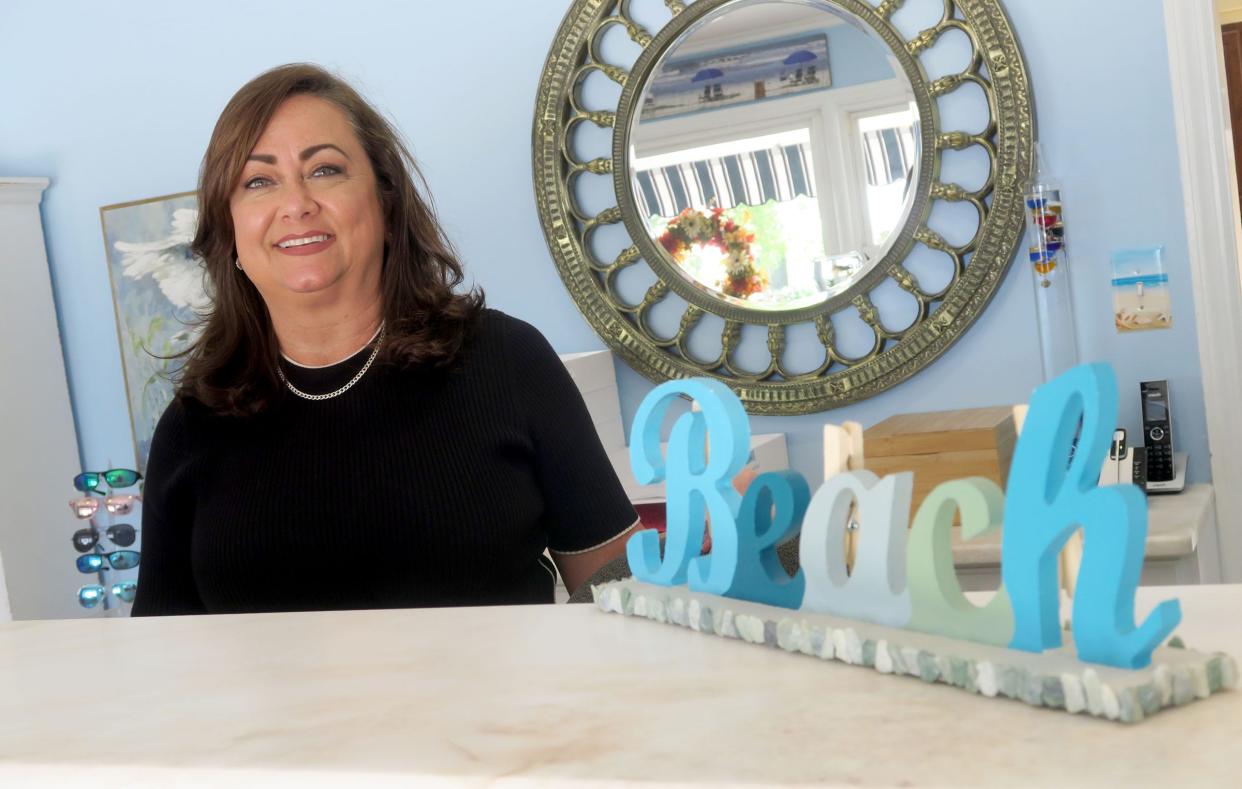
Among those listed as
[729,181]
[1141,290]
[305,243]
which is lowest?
[1141,290]

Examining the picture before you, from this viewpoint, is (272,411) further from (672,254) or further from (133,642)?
(672,254)

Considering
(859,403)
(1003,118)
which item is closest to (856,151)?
(1003,118)

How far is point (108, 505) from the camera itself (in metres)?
2.99

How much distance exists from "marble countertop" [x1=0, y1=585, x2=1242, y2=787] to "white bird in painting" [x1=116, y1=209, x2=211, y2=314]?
2605 millimetres

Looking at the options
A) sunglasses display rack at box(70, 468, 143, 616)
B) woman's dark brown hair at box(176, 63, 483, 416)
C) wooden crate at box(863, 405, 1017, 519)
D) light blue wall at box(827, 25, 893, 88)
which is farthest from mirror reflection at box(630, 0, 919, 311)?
sunglasses display rack at box(70, 468, 143, 616)

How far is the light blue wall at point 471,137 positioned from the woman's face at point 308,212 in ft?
4.27

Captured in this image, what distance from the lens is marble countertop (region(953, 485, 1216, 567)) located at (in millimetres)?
1868

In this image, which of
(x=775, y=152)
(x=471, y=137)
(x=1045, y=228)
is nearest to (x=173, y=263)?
(x=471, y=137)

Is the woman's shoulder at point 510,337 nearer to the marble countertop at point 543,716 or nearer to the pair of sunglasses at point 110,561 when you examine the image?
the marble countertop at point 543,716

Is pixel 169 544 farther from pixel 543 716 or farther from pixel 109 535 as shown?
pixel 109 535

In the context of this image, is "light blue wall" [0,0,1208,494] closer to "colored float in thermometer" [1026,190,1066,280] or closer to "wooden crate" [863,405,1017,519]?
"colored float in thermometer" [1026,190,1066,280]

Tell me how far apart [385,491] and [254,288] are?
0.41 meters

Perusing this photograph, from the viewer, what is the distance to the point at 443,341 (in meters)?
1.57

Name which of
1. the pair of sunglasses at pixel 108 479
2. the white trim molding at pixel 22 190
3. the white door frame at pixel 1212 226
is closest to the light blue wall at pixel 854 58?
the white door frame at pixel 1212 226
